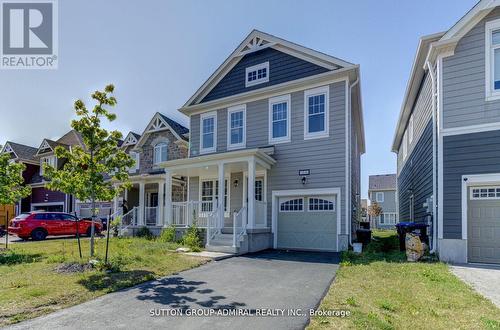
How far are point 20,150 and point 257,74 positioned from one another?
26.0m

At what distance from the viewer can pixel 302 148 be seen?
12.5 metres

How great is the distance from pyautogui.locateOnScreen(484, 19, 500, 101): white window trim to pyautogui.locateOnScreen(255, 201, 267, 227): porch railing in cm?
A: 811

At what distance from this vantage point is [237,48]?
14820 mm

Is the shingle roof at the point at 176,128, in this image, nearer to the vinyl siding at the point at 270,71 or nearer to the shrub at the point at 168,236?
the vinyl siding at the point at 270,71

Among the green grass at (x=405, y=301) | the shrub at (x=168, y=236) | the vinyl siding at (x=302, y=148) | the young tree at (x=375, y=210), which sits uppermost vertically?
the vinyl siding at (x=302, y=148)

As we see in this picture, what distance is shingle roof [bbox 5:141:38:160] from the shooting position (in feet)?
92.2

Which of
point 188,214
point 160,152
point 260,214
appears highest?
point 160,152

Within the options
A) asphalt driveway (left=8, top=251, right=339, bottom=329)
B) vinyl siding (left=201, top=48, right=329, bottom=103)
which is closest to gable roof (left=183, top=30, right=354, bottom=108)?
vinyl siding (left=201, top=48, right=329, bottom=103)

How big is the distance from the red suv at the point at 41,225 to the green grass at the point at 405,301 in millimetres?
14864

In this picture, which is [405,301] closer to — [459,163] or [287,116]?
[459,163]

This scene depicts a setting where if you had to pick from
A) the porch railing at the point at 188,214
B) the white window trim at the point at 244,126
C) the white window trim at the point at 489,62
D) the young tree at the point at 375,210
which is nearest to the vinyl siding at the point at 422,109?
the white window trim at the point at 489,62

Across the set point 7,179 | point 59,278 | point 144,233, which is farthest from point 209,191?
point 59,278

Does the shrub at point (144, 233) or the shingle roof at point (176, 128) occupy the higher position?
the shingle roof at point (176, 128)

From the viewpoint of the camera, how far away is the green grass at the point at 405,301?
4250mm
